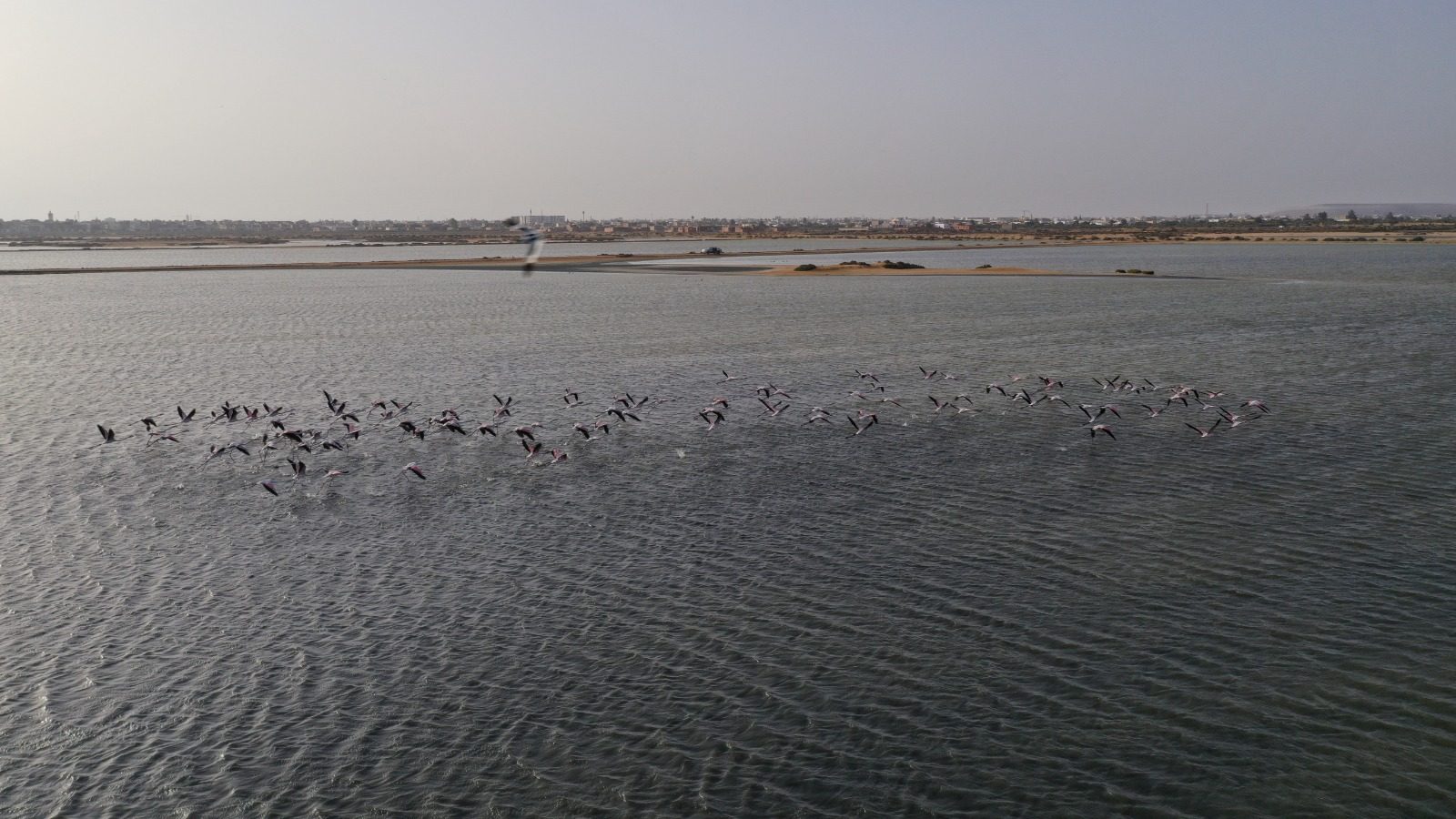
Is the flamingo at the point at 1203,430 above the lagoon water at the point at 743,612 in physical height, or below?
above

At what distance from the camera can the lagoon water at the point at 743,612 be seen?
12969 mm

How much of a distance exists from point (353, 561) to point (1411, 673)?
1742 cm

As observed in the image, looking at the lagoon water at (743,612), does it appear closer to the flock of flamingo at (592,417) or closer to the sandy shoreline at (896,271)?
the flock of flamingo at (592,417)

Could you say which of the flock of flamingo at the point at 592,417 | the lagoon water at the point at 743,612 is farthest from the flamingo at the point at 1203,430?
the lagoon water at the point at 743,612

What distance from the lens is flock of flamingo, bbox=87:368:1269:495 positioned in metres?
28.7

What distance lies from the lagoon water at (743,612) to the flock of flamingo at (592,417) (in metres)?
0.37

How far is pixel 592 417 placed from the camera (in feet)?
110

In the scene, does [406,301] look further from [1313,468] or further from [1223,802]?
[1223,802]

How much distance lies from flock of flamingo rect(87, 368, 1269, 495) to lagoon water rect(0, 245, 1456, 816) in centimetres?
37

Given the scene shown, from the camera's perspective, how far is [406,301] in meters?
80.3

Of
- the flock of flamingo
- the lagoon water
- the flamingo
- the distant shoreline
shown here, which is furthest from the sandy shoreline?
the flamingo

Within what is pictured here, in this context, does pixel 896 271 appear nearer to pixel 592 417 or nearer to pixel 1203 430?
pixel 592 417

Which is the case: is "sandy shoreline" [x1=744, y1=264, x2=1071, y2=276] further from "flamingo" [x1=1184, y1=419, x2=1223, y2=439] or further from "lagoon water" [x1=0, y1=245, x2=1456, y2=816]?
"flamingo" [x1=1184, y1=419, x2=1223, y2=439]

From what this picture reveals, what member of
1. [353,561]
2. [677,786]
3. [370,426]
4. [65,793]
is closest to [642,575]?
[353,561]
